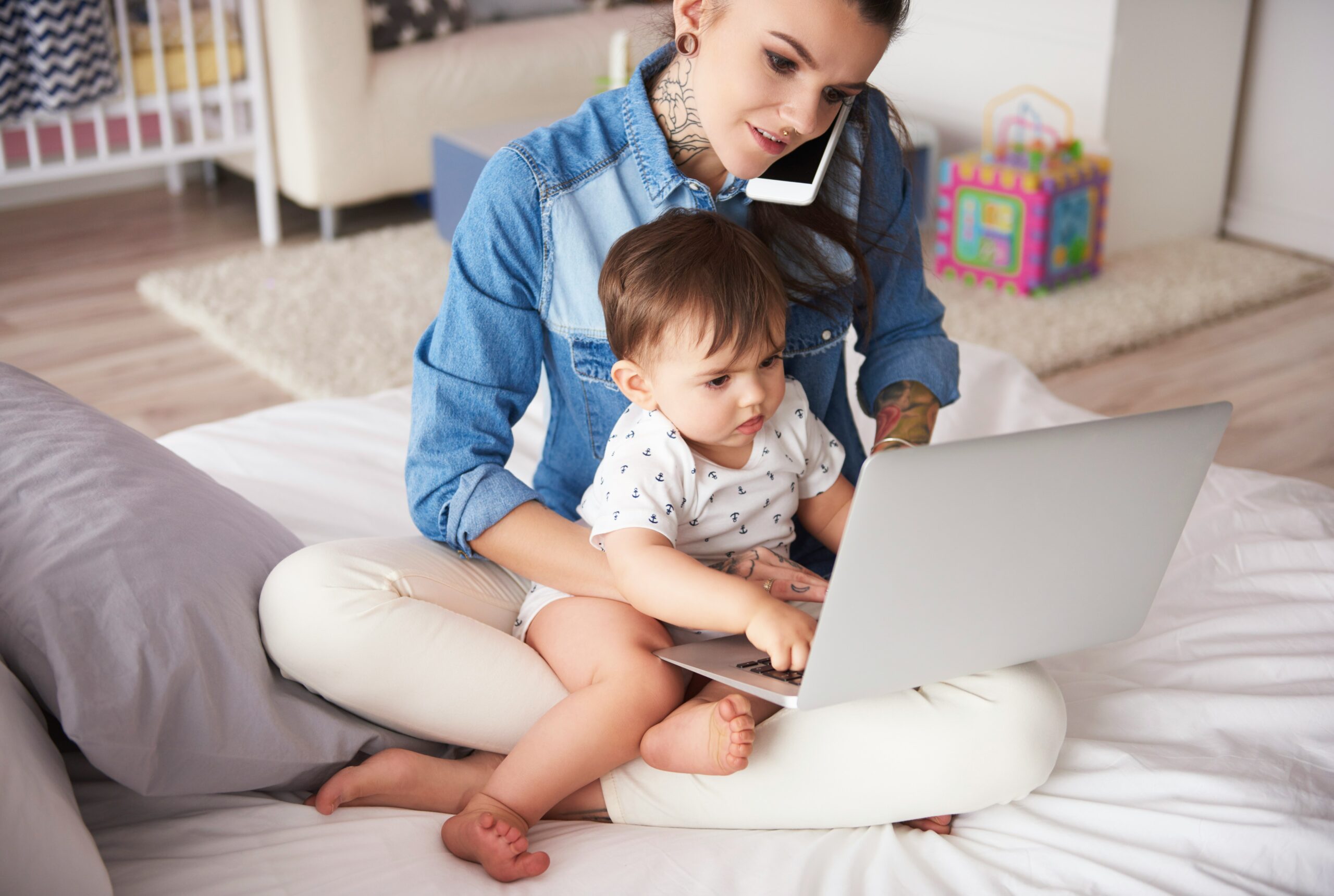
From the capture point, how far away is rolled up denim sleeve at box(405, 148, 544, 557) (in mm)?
1095

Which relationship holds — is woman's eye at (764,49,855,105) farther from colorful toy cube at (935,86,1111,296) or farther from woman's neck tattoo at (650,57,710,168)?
colorful toy cube at (935,86,1111,296)

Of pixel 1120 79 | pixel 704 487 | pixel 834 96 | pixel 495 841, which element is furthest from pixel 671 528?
pixel 1120 79

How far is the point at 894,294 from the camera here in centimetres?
127

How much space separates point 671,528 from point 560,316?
9.9 inches

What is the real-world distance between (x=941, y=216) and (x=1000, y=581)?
2449 mm

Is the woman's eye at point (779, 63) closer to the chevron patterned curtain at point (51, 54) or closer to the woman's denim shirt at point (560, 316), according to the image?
the woman's denim shirt at point (560, 316)

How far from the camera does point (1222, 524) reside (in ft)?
4.75

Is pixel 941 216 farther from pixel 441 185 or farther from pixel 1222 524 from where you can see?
pixel 1222 524

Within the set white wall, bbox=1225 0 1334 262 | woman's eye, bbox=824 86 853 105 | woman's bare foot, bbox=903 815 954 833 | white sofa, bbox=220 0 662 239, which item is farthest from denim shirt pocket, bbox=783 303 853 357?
white wall, bbox=1225 0 1334 262

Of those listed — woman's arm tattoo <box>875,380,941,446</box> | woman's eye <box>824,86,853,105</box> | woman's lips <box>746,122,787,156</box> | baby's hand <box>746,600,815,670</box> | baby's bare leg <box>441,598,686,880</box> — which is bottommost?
baby's bare leg <box>441,598,686,880</box>

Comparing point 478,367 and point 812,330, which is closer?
point 478,367

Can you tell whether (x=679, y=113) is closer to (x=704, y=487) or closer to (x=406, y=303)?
(x=704, y=487)

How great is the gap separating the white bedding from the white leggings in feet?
0.10

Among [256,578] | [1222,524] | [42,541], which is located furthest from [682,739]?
[1222,524]
